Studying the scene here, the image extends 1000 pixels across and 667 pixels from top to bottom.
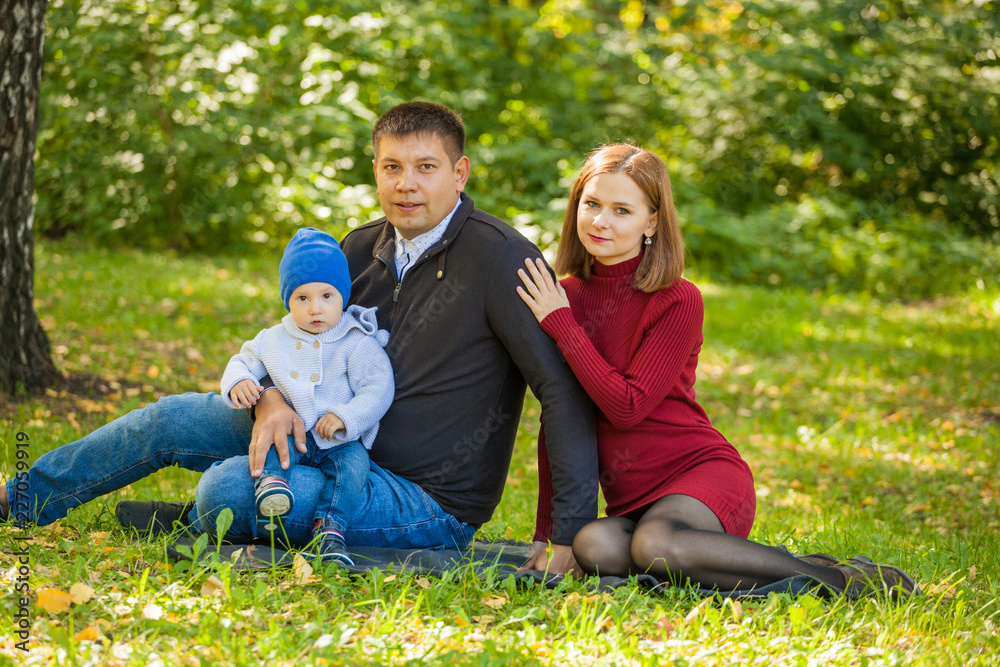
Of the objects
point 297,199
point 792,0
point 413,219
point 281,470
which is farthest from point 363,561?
point 792,0

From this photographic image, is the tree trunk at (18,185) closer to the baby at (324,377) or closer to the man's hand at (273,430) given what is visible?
the baby at (324,377)

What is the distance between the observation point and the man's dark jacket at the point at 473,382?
113 inches

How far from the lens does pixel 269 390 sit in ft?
9.34

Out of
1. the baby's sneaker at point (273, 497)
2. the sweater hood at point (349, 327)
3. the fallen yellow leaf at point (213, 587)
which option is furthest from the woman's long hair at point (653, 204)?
the fallen yellow leaf at point (213, 587)

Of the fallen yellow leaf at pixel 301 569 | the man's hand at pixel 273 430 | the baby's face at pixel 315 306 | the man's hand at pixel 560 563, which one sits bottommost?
the man's hand at pixel 560 563

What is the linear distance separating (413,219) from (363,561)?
112cm

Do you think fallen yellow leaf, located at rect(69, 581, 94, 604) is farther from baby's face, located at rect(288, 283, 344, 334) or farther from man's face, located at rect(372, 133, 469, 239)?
man's face, located at rect(372, 133, 469, 239)

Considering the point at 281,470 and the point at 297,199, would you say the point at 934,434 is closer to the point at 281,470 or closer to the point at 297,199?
the point at 281,470

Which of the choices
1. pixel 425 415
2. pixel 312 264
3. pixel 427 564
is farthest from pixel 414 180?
pixel 427 564

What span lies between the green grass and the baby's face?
2.54 feet

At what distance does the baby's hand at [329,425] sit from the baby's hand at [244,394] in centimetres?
22

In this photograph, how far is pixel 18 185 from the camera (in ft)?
14.5

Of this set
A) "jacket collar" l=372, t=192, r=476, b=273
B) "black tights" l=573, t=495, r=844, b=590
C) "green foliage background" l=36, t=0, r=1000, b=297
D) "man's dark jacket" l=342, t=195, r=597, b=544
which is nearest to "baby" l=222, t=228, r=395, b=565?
"man's dark jacket" l=342, t=195, r=597, b=544

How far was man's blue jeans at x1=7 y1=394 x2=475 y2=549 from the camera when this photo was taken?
2.77m
